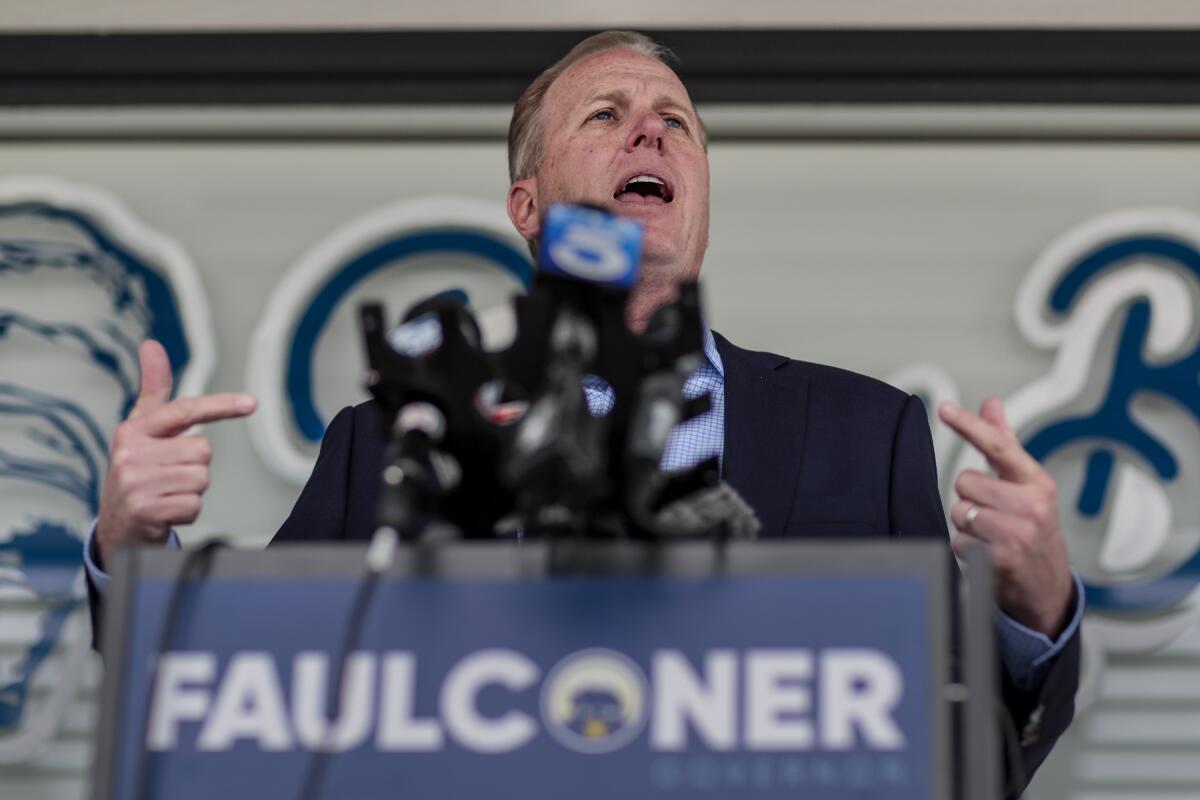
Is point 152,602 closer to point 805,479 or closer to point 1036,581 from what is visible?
point 1036,581

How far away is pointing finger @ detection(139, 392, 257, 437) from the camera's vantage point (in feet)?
5.34

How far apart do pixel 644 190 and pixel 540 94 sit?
32 cm

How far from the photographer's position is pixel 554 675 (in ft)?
4.25

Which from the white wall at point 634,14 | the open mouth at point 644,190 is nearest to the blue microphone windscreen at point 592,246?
the open mouth at point 644,190

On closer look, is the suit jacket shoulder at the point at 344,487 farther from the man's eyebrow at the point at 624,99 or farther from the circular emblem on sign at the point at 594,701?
the circular emblem on sign at the point at 594,701

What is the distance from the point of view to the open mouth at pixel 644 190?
2498mm

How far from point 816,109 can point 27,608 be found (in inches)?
83.5

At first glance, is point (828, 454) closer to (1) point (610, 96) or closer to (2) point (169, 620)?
(1) point (610, 96)

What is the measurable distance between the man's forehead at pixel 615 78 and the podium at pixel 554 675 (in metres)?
1.43

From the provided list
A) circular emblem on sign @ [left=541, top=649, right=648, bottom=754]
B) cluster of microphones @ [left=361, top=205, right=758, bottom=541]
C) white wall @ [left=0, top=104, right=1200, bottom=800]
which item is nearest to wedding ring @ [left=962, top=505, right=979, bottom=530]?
cluster of microphones @ [left=361, top=205, right=758, bottom=541]

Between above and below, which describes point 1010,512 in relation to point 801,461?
below

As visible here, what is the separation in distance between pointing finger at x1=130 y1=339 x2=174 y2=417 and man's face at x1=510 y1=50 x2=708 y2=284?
865 millimetres

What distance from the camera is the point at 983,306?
3879 millimetres

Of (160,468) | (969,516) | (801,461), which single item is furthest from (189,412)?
(801,461)
